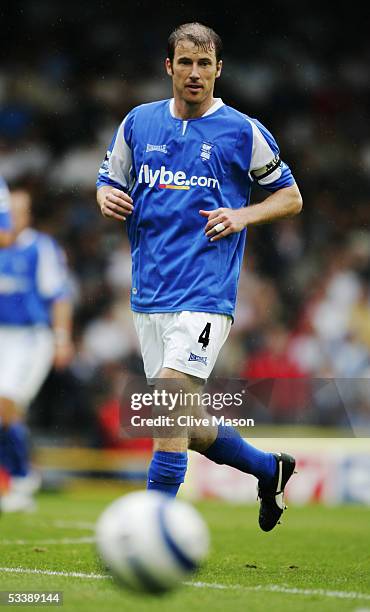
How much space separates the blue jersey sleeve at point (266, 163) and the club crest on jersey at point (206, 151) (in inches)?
9.5

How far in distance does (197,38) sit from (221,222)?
0.95 meters

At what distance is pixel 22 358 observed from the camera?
35.7ft

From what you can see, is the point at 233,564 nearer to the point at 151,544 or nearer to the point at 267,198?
the point at 267,198

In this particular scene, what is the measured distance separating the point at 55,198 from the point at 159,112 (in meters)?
10.1

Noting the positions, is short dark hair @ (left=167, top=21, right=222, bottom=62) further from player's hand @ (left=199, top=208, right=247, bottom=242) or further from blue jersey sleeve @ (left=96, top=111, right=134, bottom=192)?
player's hand @ (left=199, top=208, right=247, bottom=242)

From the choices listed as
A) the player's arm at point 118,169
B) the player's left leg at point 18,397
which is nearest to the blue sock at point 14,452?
the player's left leg at point 18,397

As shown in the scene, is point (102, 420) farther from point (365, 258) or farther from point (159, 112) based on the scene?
point (159, 112)

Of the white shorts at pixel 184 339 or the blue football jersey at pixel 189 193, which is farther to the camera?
the blue football jersey at pixel 189 193

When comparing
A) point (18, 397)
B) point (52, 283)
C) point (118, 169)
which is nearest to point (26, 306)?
point (52, 283)

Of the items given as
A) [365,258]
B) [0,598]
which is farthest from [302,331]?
[0,598]

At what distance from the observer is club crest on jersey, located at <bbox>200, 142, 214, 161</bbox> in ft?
19.2

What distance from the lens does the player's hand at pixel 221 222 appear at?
18.6ft

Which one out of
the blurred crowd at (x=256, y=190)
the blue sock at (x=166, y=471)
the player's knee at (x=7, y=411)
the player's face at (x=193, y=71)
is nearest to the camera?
the blue sock at (x=166, y=471)

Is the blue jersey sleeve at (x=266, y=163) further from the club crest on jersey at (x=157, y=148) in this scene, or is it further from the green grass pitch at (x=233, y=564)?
the green grass pitch at (x=233, y=564)
